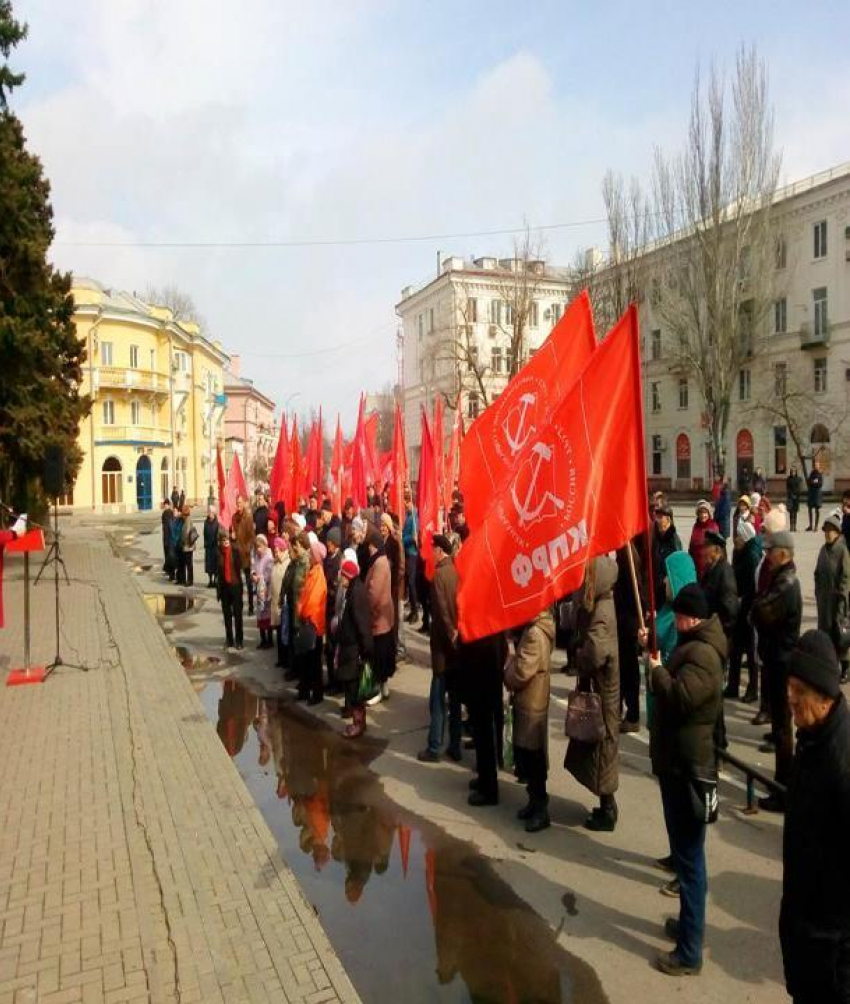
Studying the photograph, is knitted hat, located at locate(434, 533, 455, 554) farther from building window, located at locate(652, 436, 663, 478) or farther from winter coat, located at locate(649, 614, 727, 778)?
building window, located at locate(652, 436, 663, 478)

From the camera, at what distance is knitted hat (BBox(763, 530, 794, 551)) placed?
6.48 meters

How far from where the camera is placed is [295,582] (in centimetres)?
965

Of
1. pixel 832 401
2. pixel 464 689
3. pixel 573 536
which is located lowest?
pixel 464 689

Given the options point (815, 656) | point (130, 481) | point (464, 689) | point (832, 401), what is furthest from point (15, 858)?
point (130, 481)

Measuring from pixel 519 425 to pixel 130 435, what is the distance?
2142 inches

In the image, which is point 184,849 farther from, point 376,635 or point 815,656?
point 815,656

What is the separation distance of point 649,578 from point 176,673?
7.70 metres

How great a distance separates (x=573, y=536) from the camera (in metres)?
4.78

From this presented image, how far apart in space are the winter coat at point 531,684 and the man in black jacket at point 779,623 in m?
1.91

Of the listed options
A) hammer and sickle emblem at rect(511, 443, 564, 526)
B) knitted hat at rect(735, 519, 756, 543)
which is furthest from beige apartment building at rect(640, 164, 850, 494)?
hammer and sickle emblem at rect(511, 443, 564, 526)

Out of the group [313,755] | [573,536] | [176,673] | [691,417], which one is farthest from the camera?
[691,417]

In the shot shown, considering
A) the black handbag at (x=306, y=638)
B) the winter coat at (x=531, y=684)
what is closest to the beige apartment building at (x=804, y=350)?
the black handbag at (x=306, y=638)

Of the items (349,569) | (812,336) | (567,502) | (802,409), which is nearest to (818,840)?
(567,502)

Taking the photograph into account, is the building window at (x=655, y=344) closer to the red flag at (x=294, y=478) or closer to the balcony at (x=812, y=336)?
the balcony at (x=812, y=336)
